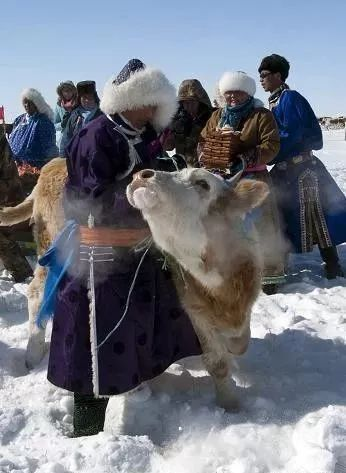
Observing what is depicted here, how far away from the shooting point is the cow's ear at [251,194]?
285 cm

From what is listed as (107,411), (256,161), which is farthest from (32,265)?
(107,411)

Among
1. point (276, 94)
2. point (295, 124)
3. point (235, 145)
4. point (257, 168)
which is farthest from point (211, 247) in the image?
point (276, 94)

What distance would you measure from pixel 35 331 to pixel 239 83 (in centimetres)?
254

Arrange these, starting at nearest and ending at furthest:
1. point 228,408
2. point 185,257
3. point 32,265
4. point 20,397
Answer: point 185,257 → point 228,408 → point 20,397 → point 32,265

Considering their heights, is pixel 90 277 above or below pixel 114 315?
above

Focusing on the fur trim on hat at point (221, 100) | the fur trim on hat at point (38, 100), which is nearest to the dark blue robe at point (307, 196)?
the fur trim on hat at point (221, 100)

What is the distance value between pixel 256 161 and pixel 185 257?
1976mm

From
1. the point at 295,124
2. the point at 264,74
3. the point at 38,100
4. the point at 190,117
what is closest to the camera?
the point at 295,124

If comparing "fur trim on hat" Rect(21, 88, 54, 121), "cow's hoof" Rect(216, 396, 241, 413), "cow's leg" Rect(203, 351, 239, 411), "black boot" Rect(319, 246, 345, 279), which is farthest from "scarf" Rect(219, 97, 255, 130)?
"fur trim on hat" Rect(21, 88, 54, 121)

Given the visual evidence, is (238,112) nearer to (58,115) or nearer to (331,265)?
(331,265)

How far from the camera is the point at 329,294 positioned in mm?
4797

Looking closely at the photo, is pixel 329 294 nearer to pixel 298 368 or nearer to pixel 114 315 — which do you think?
pixel 298 368

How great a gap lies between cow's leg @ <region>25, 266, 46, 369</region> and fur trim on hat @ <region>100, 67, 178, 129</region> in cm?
144

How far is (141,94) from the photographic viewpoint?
2756 millimetres
